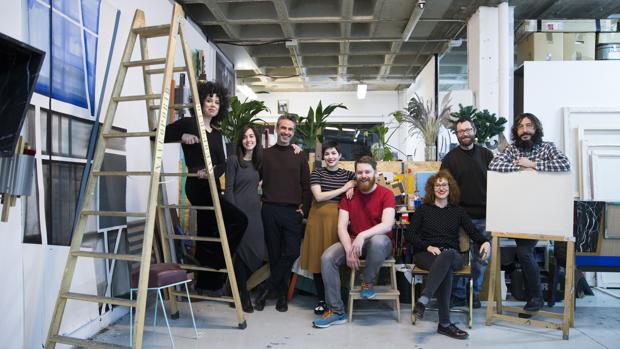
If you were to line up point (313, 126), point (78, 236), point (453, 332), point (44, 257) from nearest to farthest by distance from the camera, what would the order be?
point (78, 236), point (44, 257), point (453, 332), point (313, 126)

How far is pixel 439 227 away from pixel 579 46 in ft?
11.9

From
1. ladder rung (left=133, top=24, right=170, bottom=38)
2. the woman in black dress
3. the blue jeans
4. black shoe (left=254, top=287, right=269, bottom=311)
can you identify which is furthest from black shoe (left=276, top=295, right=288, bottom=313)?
ladder rung (left=133, top=24, right=170, bottom=38)

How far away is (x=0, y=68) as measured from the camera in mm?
1824

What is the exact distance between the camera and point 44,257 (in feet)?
8.54

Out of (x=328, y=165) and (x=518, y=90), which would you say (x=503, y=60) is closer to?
(x=518, y=90)

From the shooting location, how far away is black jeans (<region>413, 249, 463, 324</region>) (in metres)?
3.23

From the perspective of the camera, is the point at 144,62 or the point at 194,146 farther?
the point at 194,146

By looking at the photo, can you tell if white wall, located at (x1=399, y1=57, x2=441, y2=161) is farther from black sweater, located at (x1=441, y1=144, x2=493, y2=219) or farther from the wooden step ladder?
the wooden step ladder

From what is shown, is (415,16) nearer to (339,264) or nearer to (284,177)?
(284,177)

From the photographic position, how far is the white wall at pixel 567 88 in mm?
5348

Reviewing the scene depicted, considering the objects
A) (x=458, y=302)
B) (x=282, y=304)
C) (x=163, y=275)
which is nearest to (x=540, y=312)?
(x=458, y=302)

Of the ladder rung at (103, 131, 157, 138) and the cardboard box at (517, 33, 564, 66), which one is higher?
the cardboard box at (517, 33, 564, 66)

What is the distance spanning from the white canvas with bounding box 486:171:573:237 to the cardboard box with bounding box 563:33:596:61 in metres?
3.06

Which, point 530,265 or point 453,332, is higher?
point 530,265
